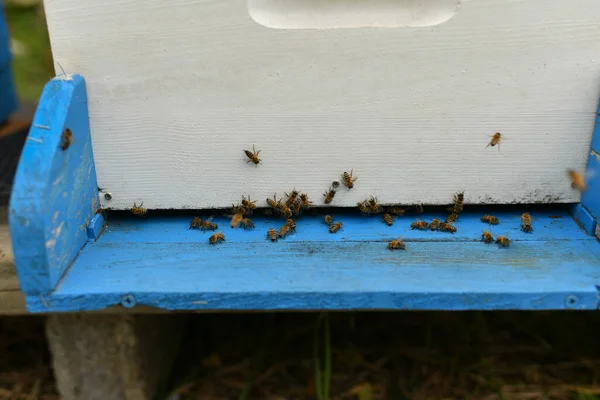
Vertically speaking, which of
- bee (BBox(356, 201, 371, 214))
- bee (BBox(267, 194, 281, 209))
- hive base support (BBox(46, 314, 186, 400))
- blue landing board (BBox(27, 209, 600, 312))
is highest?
bee (BBox(267, 194, 281, 209))

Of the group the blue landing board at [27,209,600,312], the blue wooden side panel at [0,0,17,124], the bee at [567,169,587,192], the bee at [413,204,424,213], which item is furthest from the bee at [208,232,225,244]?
the blue wooden side panel at [0,0,17,124]

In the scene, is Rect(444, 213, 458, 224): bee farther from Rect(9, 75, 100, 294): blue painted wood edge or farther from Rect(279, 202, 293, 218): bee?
Rect(9, 75, 100, 294): blue painted wood edge

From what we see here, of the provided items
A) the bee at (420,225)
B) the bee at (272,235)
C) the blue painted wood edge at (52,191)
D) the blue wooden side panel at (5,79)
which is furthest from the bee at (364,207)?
the blue wooden side panel at (5,79)

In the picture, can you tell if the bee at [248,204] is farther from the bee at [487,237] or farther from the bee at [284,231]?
the bee at [487,237]

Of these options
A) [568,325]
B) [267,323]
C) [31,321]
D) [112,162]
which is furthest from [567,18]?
[31,321]

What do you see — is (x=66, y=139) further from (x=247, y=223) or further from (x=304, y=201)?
(x=304, y=201)

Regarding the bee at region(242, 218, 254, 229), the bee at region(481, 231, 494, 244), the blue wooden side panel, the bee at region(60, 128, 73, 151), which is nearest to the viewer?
the bee at region(60, 128, 73, 151)
